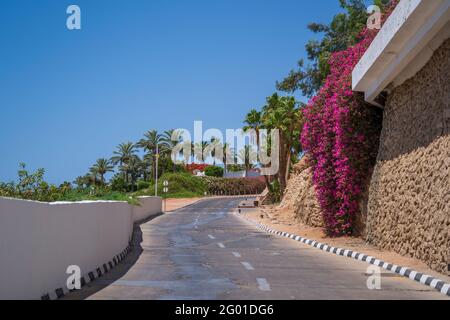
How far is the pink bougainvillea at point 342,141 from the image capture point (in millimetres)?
22406

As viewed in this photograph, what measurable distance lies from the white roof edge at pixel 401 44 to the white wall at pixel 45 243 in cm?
843

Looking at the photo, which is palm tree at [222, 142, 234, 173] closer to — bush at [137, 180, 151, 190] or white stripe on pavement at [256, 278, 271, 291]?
bush at [137, 180, 151, 190]

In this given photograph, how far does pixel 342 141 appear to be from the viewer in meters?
22.5

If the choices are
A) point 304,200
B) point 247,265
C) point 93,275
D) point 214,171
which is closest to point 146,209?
point 304,200

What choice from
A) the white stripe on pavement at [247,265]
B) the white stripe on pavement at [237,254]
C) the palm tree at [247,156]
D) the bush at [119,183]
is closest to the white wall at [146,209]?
the white stripe on pavement at [237,254]

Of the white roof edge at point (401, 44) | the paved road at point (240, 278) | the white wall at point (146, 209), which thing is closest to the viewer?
the paved road at point (240, 278)

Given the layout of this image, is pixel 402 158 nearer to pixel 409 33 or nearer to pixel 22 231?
pixel 409 33

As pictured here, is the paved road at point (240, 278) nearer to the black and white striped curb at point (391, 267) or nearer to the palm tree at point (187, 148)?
the black and white striped curb at point (391, 267)

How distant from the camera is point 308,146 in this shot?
2600 cm

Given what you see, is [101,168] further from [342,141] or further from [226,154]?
[342,141]

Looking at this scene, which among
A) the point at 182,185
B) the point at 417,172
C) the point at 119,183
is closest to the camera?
the point at 417,172

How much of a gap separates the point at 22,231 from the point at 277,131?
177 feet

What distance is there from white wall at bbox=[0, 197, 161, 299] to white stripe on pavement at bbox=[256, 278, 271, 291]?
131 inches

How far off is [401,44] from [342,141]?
20.4ft
